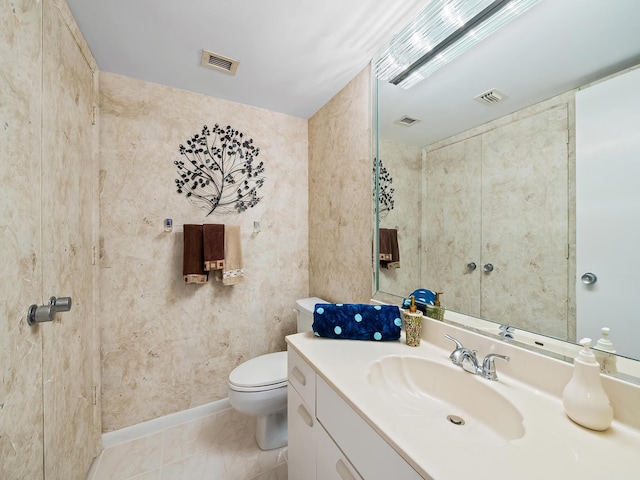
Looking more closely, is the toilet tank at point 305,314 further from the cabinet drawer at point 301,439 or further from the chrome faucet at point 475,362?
the chrome faucet at point 475,362

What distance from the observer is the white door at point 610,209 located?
623mm

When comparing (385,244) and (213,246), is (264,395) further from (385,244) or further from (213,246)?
(385,244)

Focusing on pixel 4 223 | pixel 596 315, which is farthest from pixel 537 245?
pixel 4 223

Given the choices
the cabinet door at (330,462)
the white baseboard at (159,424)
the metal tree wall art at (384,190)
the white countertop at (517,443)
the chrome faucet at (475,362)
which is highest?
the metal tree wall art at (384,190)

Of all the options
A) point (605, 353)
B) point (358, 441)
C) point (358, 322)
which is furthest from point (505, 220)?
point (358, 441)

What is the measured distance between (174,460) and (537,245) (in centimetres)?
204

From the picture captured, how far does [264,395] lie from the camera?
135 centimetres

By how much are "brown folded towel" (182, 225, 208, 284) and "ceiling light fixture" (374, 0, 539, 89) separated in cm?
147

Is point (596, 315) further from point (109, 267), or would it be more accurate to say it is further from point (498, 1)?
point (109, 267)

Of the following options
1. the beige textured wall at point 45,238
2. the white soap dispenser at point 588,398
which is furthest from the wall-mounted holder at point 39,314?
the white soap dispenser at point 588,398

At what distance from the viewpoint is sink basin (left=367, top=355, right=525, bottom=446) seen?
0.65 m

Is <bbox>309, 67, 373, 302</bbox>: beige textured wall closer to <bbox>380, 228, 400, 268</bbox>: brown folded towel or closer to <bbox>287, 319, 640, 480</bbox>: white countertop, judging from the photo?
<bbox>380, 228, 400, 268</bbox>: brown folded towel

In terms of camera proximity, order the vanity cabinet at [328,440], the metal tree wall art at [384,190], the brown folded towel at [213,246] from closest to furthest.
→ the vanity cabinet at [328,440], the metal tree wall art at [384,190], the brown folded towel at [213,246]

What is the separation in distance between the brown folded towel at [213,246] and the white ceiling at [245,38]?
37.6 inches
